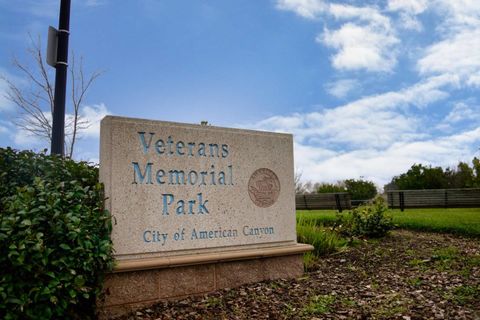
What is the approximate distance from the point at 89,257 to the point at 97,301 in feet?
2.13

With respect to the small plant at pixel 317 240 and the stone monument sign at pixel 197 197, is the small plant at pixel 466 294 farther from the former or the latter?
the small plant at pixel 317 240

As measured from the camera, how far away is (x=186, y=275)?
475cm

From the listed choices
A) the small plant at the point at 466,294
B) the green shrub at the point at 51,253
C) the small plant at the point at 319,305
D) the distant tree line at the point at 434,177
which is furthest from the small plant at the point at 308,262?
Answer: the distant tree line at the point at 434,177

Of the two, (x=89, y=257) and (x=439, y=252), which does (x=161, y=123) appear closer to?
(x=89, y=257)

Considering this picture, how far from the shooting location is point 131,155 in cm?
462

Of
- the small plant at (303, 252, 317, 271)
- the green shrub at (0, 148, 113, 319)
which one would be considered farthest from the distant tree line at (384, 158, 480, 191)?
the green shrub at (0, 148, 113, 319)

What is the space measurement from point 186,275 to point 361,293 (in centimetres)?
198

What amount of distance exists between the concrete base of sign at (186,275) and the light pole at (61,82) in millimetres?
2926

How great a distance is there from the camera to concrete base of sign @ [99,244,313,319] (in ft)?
14.3

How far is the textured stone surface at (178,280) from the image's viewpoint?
4.36 meters

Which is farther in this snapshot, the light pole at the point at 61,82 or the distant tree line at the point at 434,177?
the distant tree line at the point at 434,177

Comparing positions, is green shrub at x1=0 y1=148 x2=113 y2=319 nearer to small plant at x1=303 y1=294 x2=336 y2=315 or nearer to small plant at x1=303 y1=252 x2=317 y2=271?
small plant at x1=303 y1=294 x2=336 y2=315

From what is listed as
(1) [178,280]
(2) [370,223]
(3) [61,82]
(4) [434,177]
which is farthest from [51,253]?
(4) [434,177]

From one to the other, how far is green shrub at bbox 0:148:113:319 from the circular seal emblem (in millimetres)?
1867
